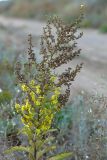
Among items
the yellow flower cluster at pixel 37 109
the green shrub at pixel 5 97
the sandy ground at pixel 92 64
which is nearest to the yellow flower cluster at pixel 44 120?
the yellow flower cluster at pixel 37 109

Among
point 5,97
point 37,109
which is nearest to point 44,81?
point 37,109

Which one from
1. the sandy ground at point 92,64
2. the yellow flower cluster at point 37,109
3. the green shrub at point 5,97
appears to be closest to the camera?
Answer: the yellow flower cluster at point 37,109

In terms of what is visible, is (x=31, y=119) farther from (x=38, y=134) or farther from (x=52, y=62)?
(x=52, y=62)

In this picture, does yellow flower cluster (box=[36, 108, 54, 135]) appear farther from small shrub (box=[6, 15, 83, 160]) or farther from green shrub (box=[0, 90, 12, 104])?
green shrub (box=[0, 90, 12, 104])

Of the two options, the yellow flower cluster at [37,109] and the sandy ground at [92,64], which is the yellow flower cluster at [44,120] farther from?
the sandy ground at [92,64]

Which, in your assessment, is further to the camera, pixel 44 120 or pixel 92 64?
pixel 92 64

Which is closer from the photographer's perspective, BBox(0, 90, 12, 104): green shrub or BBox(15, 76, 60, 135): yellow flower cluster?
BBox(15, 76, 60, 135): yellow flower cluster

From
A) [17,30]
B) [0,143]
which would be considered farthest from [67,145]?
[17,30]

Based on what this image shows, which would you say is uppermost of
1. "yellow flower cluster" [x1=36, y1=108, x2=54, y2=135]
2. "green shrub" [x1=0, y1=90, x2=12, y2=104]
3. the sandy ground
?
the sandy ground

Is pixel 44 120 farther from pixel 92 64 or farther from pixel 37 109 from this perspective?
pixel 92 64

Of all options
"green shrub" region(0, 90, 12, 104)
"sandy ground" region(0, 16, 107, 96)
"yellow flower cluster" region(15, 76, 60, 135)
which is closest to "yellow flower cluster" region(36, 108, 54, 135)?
"yellow flower cluster" region(15, 76, 60, 135)

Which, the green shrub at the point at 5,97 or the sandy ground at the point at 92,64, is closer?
the green shrub at the point at 5,97

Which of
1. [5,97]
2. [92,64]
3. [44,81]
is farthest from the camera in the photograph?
[92,64]

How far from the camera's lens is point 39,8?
114 ft
